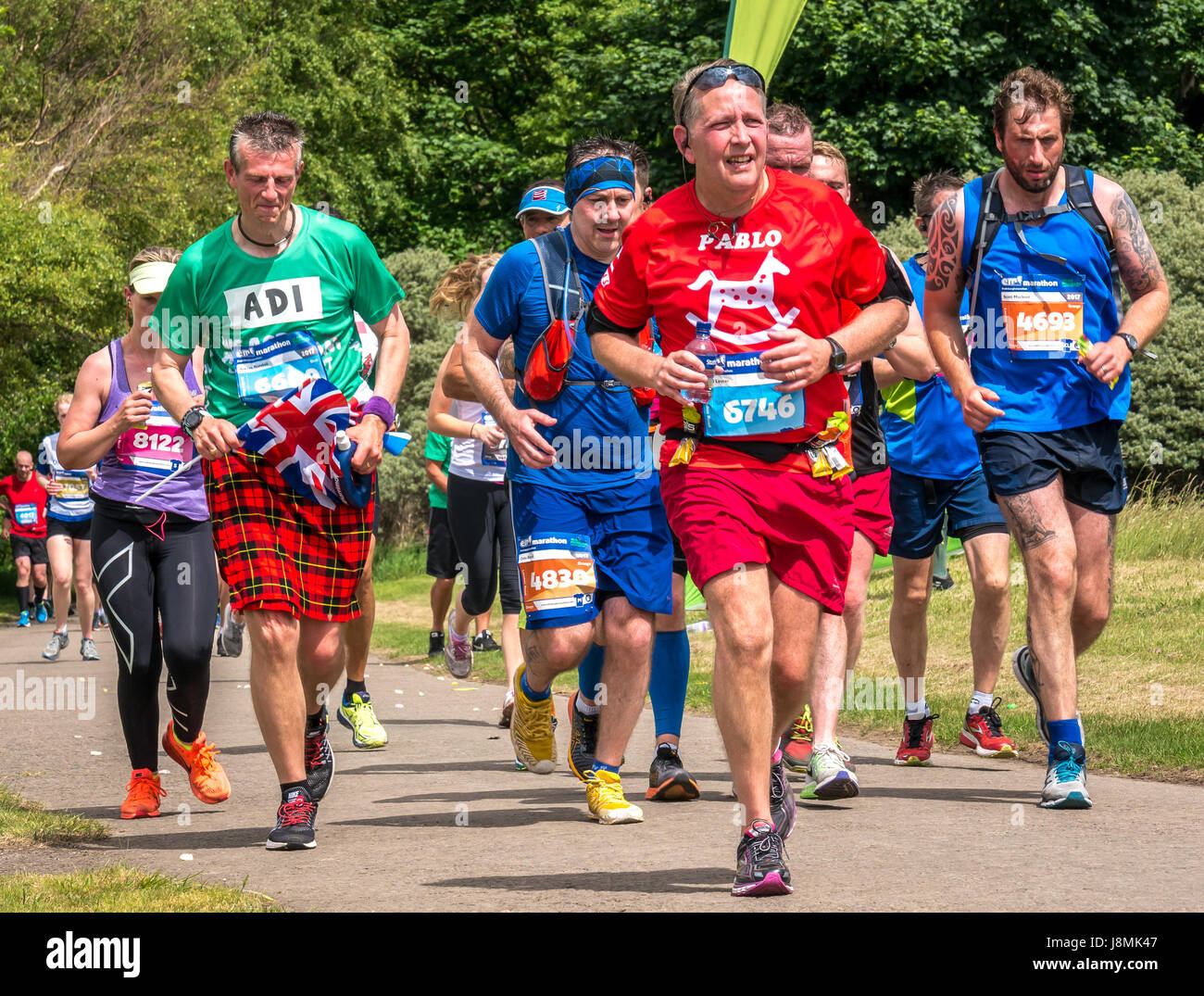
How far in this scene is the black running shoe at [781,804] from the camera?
5.28 metres

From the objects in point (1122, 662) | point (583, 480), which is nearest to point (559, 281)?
point (583, 480)

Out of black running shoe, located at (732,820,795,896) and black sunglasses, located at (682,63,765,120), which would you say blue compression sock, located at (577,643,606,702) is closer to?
black running shoe, located at (732,820,795,896)

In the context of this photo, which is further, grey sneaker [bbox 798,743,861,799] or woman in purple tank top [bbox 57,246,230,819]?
woman in purple tank top [bbox 57,246,230,819]

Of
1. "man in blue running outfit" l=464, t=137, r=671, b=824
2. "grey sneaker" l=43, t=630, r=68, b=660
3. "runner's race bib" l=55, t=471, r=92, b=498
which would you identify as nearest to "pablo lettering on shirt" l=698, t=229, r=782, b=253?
"man in blue running outfit" l=464, t=137, r=671, b=824

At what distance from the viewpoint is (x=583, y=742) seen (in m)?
7.06

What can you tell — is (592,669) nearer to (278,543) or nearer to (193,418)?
(278,543)

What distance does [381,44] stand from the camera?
131 feet

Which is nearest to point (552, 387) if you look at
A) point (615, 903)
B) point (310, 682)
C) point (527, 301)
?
point (527, 301)

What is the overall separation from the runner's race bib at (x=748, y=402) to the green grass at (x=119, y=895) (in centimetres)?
194

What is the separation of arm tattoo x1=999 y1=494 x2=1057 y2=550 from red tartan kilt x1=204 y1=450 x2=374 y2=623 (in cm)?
254

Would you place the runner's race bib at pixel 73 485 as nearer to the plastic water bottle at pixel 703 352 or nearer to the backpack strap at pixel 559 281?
the backpack strap at pixel 559 281

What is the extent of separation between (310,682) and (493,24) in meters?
36.7

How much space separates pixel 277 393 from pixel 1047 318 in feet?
9.98

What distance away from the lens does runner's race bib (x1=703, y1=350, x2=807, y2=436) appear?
5.18m
